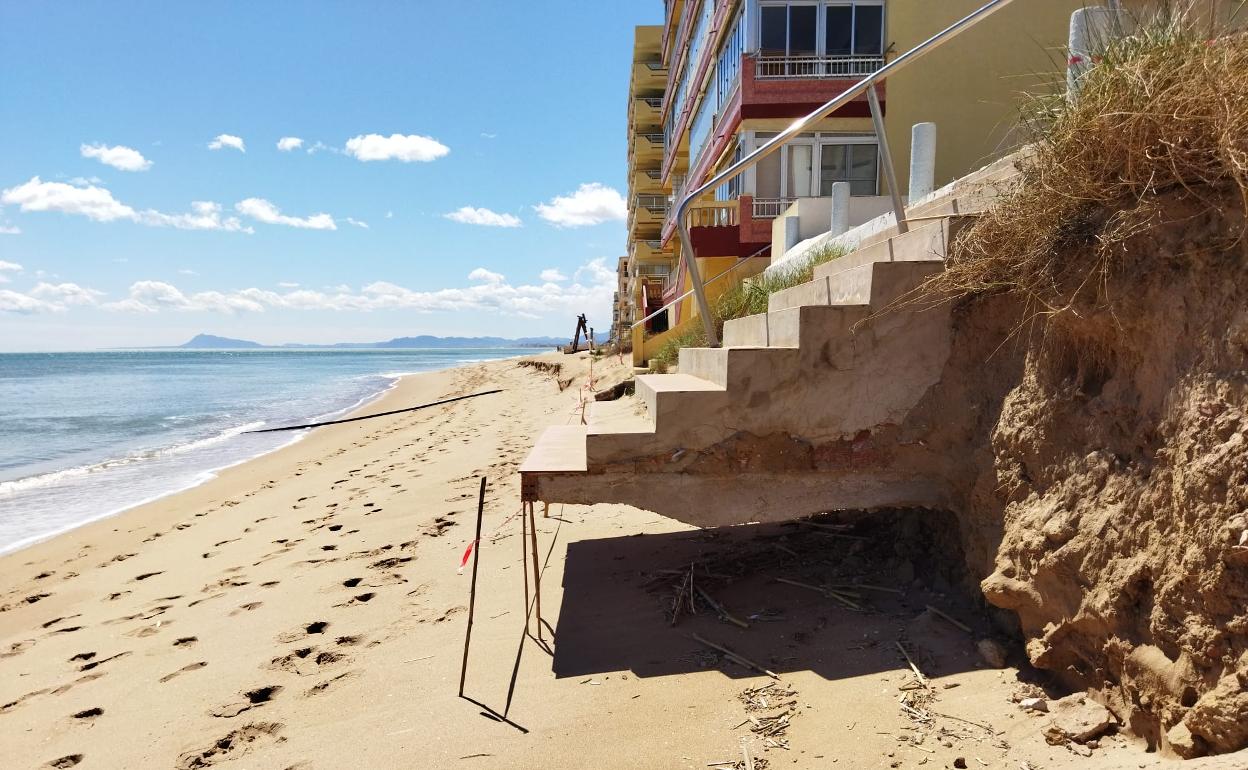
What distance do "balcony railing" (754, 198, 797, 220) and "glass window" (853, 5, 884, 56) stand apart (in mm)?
3266

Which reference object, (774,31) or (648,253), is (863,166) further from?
(648,253)

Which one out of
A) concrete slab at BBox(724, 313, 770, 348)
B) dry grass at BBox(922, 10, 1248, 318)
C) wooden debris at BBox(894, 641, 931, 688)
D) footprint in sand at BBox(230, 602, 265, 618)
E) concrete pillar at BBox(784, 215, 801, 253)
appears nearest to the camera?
dry grass at BBox(922, 10, 1248, 318)

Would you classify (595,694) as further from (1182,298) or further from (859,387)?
(1182,298)

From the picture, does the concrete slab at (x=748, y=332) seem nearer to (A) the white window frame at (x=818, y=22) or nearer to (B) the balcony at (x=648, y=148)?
(A) the white window frame at (x=818, y=22)

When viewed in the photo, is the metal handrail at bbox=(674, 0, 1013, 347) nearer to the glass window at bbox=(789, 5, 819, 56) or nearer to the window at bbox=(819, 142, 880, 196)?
the window at bbox=(819, 142, 880, 196)

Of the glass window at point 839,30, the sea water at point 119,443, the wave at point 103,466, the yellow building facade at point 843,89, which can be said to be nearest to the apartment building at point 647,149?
the sea water at point 119,443

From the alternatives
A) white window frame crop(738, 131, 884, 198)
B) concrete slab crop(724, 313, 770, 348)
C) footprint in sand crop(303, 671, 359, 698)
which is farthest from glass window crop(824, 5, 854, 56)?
footprint in sand crop(303, 671, 359, 698)

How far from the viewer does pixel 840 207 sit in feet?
27.8

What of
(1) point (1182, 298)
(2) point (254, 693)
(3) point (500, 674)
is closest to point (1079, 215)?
(1) point (1182, 298)

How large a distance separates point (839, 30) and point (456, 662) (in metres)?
13.9

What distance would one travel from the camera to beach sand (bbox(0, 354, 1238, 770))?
9.43ft

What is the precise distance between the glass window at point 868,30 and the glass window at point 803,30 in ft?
2.53

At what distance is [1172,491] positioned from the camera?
2.24 metres

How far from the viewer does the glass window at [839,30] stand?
13.5 m
